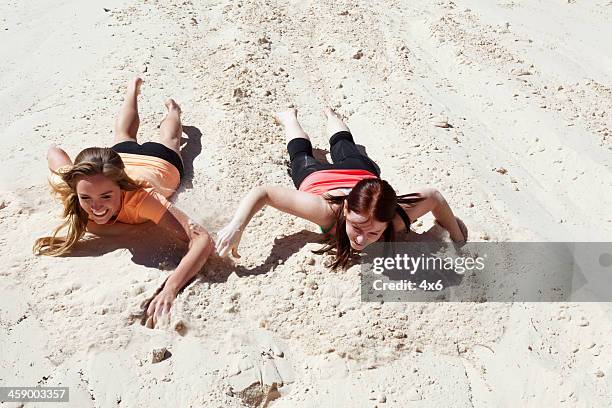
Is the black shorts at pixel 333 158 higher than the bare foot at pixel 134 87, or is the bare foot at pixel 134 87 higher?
the bare foot at pixel 134 87

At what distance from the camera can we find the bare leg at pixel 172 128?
3.52m

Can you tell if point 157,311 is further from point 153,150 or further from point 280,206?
point 153,150

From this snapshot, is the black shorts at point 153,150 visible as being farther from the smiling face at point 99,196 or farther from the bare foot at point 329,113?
the bare foot at point 329,113

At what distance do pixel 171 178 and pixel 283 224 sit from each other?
693mm

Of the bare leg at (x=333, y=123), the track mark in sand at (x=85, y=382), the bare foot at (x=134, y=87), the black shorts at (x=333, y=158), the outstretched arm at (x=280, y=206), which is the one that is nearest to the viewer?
the track mark in sand at (x=85, y=382)

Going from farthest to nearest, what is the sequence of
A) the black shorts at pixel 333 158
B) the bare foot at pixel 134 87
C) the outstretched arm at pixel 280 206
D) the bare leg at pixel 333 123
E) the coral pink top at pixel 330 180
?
the bare foot at pixel 134 87 < the bare leg at pixel 333 123 < the black shorts at pixel 333 158 < the coral pink top at pixel 330 180 < the outstretched arm at pixel 280 206

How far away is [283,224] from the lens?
3.12 metres

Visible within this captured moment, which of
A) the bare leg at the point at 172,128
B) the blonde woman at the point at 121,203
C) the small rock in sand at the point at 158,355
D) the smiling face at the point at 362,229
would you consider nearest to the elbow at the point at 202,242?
the blonde woman at the point at 121,203

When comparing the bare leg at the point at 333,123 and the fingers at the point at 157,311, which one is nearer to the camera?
the fingers at the point at 157,311

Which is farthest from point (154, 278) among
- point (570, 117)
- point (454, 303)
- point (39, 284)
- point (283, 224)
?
point (570, 117)

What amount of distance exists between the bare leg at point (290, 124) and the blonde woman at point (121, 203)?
0.75 m

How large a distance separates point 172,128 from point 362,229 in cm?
158

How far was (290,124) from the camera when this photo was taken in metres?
3.66

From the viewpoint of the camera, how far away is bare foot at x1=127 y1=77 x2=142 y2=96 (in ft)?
12.4
